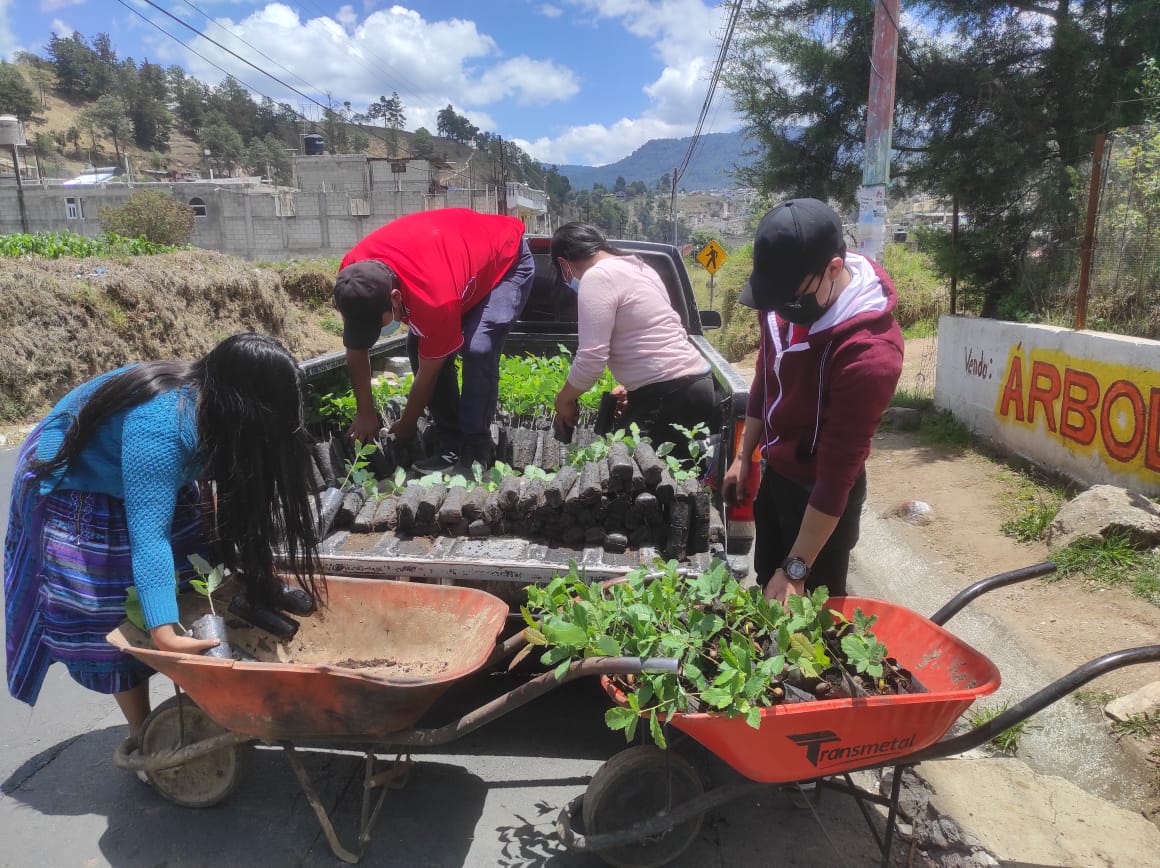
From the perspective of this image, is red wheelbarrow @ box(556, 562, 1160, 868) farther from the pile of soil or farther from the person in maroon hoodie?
the pile of soil

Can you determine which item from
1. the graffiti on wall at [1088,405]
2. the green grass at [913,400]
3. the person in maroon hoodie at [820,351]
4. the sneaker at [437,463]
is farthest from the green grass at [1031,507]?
the sneaker at [437,463]

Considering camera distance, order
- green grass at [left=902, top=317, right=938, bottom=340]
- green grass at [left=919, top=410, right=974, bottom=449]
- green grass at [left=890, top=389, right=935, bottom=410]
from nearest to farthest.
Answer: green grass at [left=919, top=410, right=974, bottom=449], green grass at [left=890, top=389, right=935, bottom=410], green grass at [left=902, top=317, right=938, bottom=340]

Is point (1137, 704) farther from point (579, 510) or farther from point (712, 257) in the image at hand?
point (712, 257)

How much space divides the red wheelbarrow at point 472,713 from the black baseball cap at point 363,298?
53.2 inches

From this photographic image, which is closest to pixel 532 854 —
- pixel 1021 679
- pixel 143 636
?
pixel 143 636

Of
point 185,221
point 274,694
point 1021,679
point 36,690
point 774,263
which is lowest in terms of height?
point 1021,679

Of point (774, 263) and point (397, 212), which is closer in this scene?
point (774, 263)

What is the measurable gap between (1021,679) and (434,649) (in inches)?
115

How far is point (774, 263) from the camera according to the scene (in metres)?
2.10

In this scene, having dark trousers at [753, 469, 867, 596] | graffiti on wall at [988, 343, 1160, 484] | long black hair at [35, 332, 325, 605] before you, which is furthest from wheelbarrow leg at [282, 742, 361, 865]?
graffiti on wall at [988, 343, 1160, 484]

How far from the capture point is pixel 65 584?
242cm

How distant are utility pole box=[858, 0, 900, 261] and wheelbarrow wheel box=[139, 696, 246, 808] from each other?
255 inches

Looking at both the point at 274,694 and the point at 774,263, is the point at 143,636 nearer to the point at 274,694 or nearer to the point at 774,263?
the point at 274,694

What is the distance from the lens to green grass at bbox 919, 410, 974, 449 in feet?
25.3
